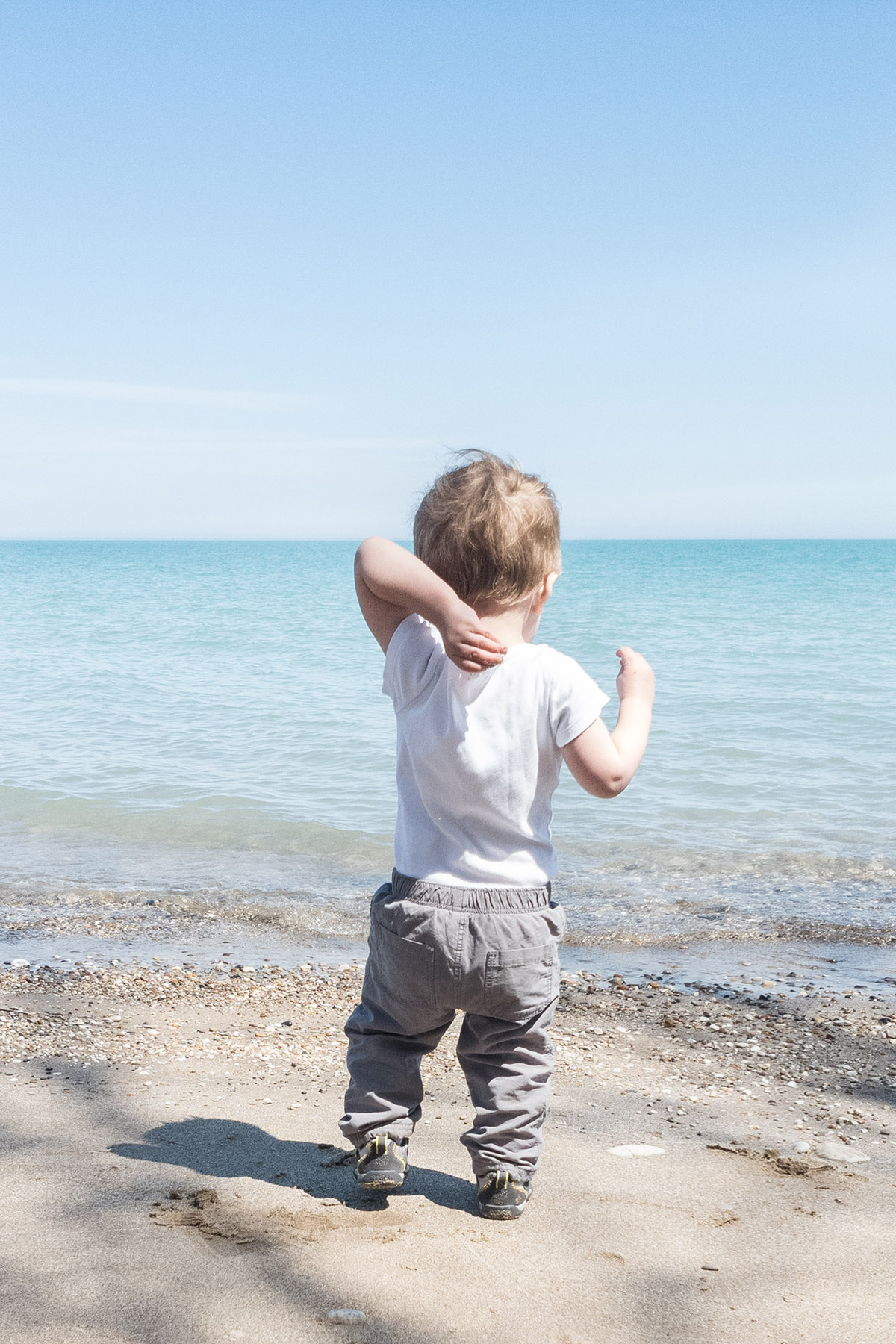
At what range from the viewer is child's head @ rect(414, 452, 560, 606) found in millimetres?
2252

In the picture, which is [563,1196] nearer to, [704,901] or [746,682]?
[704,901]

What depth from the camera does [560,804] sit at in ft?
27.6

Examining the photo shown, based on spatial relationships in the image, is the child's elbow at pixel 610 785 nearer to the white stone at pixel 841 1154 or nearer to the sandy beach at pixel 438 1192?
the sandy beach at pixel 438 1192

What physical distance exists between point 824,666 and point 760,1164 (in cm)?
1584

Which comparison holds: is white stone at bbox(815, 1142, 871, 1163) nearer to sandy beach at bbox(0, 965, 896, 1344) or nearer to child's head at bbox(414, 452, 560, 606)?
sandy beach at bbox(0, 965, 896, 1344)

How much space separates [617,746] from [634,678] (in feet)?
0.57

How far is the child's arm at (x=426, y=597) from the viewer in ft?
6.87

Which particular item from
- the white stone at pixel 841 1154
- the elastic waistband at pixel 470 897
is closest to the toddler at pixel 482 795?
the elastic waistband at pixel 470 897

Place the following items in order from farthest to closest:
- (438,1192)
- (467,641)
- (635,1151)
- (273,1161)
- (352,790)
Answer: (352,790), (635,1151), (273,1161), (438,1192), (467,641)

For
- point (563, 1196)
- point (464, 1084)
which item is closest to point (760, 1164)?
point (563, 1196)

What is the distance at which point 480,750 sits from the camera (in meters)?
2.24

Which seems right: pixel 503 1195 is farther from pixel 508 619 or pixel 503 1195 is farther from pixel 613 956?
pixel 613 956

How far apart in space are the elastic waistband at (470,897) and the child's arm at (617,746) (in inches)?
11.0


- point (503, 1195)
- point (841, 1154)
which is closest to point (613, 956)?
point (841, 1154)
